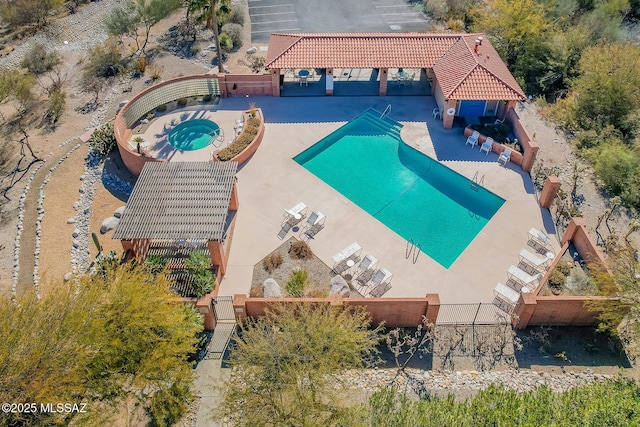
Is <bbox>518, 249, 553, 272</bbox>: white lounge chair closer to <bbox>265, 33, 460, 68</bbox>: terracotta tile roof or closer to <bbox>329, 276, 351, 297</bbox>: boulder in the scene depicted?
<bbox>329, 276, 351, 297</bbox>: boulder

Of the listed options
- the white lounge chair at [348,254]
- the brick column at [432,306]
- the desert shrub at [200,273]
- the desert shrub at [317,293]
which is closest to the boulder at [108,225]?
the desert shrub at [200,273]

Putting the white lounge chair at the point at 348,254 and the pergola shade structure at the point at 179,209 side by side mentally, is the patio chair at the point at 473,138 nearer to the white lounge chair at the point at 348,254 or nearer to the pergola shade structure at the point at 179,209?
the white lounge chair at the point at 348,254

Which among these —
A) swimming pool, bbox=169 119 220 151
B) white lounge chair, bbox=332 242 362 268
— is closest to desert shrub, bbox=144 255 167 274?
white lounge chair, bbox=332 242 362 268

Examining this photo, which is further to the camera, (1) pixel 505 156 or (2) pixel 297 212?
(1) pixel 505 156

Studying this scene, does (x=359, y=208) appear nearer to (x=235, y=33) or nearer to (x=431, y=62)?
(x=431, y=62)

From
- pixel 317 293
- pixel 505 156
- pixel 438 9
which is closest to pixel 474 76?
pixel 505 156
